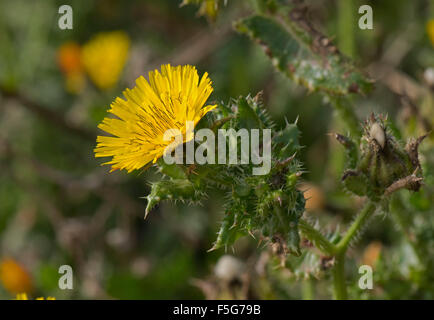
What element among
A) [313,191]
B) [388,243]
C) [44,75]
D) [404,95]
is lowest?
[388,243]

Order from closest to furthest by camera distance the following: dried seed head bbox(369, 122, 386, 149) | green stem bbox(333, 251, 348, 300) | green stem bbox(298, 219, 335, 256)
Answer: dried seed head bbox(369, 122, 386, 149)
green stem bbox(298, 219, 335, 256)
green stem bbox(333, 251, 348, 300)

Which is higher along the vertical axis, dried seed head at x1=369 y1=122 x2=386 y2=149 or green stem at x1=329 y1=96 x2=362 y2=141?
green stem at x1=329 y1=96 x2=362 y2=141

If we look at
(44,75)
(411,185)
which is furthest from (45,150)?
(411,185)

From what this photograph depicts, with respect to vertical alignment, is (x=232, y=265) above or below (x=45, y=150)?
below

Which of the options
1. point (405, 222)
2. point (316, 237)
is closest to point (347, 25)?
point (405, 222)

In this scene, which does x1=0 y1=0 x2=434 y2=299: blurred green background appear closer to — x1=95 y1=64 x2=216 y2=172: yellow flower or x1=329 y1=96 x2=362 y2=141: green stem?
x1=329 y1=96 x2=362 y2=141: green stem

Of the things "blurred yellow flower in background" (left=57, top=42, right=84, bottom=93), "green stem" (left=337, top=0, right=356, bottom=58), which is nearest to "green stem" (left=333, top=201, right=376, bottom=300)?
"green stem" (left=337, top=0, right=356, bottom=58)

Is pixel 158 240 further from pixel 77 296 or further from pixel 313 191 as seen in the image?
pixel 313 191

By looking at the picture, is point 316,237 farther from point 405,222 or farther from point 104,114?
point 104,114
